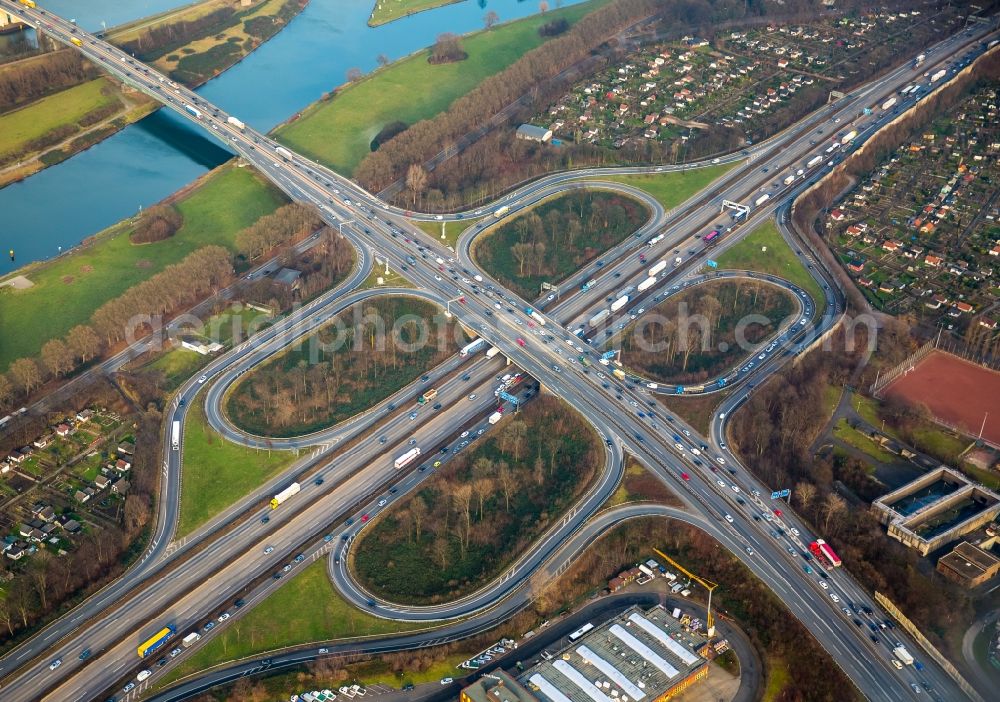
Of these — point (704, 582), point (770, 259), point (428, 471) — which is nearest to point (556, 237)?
point (770, 259)

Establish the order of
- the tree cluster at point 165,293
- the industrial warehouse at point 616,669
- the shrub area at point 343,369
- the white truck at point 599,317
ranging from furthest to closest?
the white truck at point 599,317 → the tree cluster at point 165,293 → the shrub area at point 343,369 → the industrial warehouse at point 616,669

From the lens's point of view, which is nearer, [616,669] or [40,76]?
[616,669]

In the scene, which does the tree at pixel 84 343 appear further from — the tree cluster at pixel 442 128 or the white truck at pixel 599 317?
the white truck at pixel 599 317

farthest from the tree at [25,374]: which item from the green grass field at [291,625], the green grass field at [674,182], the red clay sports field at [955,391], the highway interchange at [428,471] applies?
the red clay sports field at [955,391]

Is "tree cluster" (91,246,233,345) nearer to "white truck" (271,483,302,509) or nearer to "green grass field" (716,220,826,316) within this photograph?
"white truck" (271,483,302,509)

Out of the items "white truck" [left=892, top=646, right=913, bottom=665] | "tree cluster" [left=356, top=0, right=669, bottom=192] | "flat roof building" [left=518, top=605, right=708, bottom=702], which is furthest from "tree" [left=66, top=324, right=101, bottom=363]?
"white truck" [left=892, top=646, right=913, bottom=665]

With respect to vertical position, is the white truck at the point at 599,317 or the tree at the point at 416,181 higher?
the tree at the point at 416,181

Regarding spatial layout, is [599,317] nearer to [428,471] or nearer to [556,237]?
[556,237]
